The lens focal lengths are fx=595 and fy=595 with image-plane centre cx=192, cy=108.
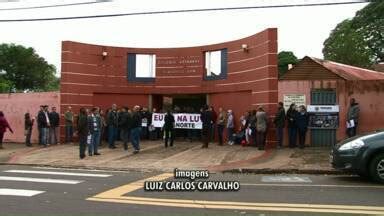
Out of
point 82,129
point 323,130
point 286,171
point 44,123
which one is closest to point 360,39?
point 323,130

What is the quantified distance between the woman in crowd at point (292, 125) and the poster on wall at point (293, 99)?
2.76ft

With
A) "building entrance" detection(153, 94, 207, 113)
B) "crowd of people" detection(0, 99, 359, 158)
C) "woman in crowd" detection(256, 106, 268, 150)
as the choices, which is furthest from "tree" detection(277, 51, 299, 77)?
"woman in crowd" detection(256, 106, 268, 150)

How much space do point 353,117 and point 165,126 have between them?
6.80m

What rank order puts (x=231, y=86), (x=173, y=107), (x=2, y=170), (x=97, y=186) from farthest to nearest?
(x=173, y=107) → (x=231, y=86) → (x=2, y=170) → (x=97, y=186)

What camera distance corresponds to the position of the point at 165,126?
22.3 m

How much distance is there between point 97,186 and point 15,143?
1498cm

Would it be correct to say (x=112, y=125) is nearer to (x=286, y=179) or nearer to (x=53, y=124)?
(x=53, y=124)

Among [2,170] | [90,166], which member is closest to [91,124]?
[90,166]

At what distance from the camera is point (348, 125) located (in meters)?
20.5

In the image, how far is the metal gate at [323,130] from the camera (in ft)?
69.8

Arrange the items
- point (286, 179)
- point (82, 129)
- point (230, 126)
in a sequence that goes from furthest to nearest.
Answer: point (230, 126) < point (82, 129) < point (286, 179)

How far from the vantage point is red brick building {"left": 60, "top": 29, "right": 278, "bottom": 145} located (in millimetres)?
24250

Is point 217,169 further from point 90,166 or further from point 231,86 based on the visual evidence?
point 231,86

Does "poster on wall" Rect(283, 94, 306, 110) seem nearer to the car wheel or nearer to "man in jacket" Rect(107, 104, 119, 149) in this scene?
"man in jacket" Rect(107, 104, 119, 149)
